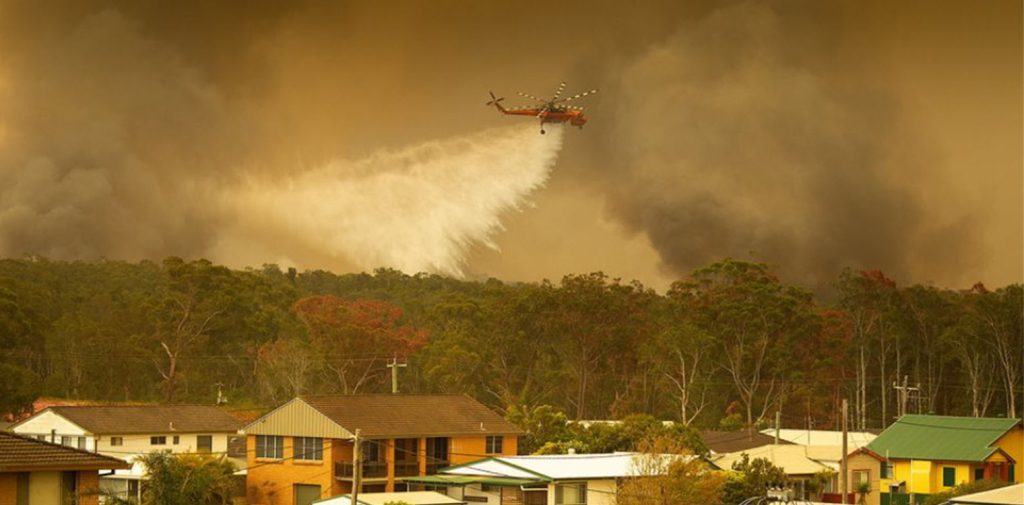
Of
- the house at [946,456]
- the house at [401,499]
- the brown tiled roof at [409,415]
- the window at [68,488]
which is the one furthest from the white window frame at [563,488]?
the window at [68,488]

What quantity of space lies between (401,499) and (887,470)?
2094cm

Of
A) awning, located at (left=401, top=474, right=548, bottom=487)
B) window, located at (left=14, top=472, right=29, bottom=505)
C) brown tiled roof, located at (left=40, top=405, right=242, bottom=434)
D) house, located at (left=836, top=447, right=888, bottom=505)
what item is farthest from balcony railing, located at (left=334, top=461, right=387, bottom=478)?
window, located at (left=14, top=472, right=29, bottom=505)

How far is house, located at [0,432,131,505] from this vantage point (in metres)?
26.5

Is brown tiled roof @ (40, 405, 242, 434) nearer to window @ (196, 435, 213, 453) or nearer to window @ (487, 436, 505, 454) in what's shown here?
window @ (196, 435, 213, 453)

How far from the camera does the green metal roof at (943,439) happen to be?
5391 centimetres

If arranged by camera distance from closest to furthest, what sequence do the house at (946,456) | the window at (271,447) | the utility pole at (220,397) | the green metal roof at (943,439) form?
the window at (271,447) → the house at (946,456) → the green metal roof at (943,439) → the utility pole at (220,397)

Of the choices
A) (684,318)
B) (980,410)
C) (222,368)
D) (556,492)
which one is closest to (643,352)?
(684,318)

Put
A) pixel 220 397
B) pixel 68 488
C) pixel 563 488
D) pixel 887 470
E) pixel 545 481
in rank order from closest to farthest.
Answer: pixel 68 488 → pixel 545 481 → pixel 563 488 → pixel 887 470 → pixel 220 397

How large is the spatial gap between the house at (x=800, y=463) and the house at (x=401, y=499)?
35.2 ft

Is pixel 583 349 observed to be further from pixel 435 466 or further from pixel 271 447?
pixel 271 447

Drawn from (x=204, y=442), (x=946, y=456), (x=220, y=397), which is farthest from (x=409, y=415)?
(x=220, y=397)

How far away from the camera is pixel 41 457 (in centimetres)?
2700

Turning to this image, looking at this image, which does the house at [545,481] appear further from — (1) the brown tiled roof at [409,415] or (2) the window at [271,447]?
(2) the window at [271,447]

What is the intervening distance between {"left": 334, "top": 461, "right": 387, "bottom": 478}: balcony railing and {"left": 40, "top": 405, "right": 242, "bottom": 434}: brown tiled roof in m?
9.98
